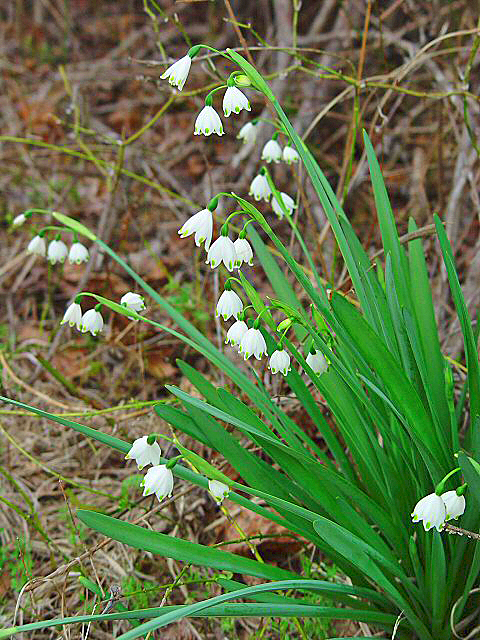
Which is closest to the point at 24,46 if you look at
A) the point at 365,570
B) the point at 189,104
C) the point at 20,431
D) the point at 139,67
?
the point at 139,67

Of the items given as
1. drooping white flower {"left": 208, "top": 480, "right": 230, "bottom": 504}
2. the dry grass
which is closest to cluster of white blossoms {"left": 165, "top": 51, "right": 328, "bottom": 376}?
drooping white flower {"left": 208, "top": 480, "right": 230, "bottom": 504}

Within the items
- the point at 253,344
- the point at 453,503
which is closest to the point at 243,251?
the point at 253,344

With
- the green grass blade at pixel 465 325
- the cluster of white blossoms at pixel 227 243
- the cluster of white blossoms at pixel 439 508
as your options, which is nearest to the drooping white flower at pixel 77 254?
the cluster of white blossoms at pixel 227 243

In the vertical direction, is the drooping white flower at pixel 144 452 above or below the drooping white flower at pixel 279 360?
below

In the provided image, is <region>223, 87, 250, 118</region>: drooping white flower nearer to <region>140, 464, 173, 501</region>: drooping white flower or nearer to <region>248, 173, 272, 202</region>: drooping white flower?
<region>248, 173, 272, 202</region>: drooping white flower

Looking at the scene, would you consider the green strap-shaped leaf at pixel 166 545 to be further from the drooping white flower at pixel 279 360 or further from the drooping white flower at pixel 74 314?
the drooping white flower at pixel 74 314

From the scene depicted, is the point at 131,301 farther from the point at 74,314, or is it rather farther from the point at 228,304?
the point at 228,304

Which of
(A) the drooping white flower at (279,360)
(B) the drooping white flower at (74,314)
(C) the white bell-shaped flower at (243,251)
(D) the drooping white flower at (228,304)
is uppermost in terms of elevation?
(C) the white bell-shaped flower at (243,251)
